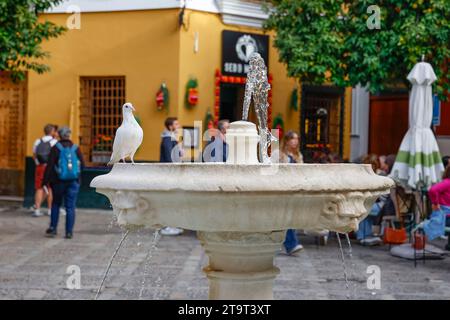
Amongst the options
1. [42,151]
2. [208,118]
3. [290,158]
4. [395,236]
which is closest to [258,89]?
[290,158]

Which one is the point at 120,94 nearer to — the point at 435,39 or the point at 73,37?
the point at 73,37

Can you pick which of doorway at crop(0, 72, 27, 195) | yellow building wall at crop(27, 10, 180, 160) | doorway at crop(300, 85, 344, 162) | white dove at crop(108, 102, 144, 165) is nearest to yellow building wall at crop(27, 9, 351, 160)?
yellow building wall at crop(27, 10, 180, 160)

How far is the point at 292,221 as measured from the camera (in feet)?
13.8

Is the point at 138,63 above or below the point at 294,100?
above

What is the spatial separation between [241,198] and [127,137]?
4.77ft

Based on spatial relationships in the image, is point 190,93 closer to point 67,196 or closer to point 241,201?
point 67,196

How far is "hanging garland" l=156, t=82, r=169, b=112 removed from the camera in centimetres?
1616

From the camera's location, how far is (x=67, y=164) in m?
11.9

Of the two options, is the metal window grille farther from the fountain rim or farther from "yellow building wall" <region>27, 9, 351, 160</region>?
the fountain rim

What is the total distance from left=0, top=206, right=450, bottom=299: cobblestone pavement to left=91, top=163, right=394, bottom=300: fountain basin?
3.42m

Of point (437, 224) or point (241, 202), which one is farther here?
point (437, 224)

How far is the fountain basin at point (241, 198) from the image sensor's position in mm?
4016
